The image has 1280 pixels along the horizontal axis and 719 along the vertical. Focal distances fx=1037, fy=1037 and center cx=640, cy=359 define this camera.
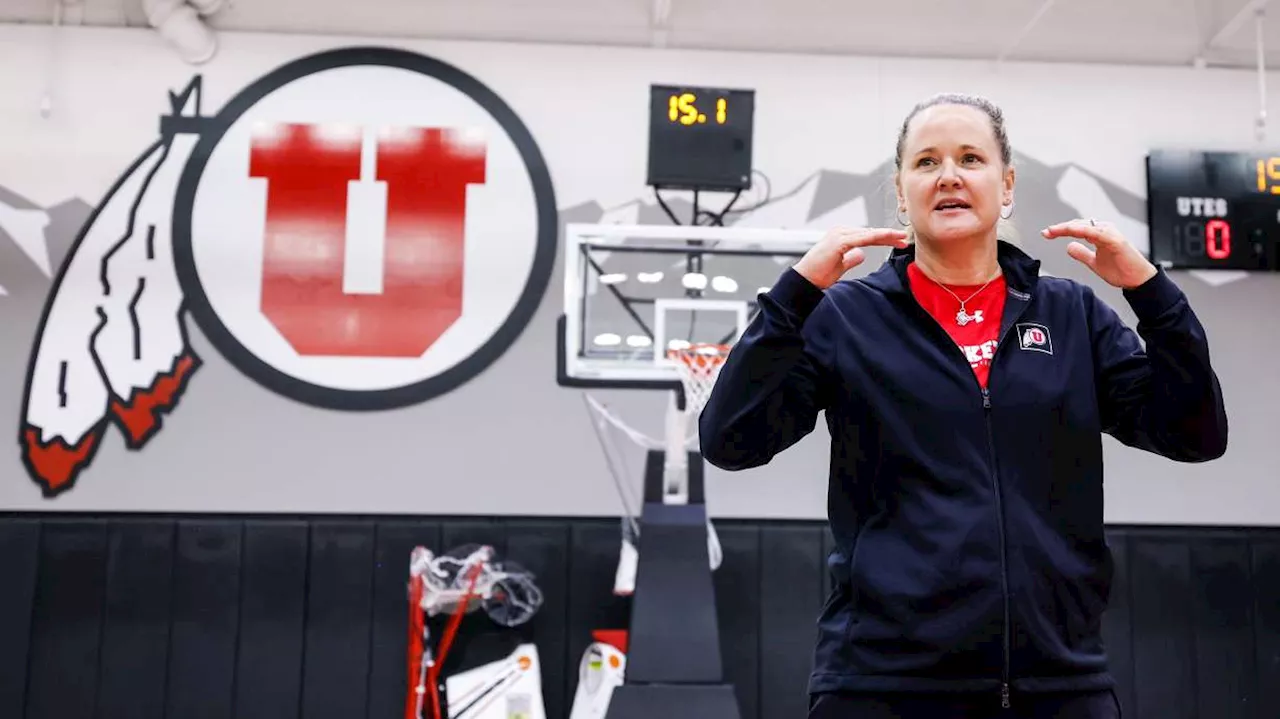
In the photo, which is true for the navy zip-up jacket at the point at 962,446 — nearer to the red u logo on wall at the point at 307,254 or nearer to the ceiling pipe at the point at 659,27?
the red u logo on wall at the point at 307,254

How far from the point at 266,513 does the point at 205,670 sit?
697mm

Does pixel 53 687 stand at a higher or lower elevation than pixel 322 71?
lower

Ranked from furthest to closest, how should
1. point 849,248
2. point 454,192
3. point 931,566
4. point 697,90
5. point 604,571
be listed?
point 454,192 < point 604,571 < point 697,90 < point 849,248 < point 931,566

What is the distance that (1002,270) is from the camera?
1.35 meters

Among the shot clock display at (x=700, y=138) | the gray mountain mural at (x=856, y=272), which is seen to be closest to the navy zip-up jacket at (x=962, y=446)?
the shot clock display at (x=700, y=138)

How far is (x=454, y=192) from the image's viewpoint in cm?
485

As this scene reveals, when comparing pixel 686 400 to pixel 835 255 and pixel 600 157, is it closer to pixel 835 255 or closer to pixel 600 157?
pixel 600 157

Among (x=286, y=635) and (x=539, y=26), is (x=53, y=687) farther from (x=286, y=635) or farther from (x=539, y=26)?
(x=539, y=26)

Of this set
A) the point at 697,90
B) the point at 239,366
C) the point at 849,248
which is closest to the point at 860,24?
the point at 697,90

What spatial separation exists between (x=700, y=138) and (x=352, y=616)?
2.51 metres

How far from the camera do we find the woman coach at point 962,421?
3.64ft

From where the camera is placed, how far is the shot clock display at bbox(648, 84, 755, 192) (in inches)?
164

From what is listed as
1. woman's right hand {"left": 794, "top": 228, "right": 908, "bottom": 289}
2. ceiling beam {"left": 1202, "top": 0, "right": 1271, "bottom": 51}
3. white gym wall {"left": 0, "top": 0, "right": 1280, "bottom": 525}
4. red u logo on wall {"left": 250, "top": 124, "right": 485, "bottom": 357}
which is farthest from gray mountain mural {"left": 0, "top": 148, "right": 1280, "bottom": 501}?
woman's right hand {"left": 794, "top": 228, "right": 908, "bottom": 289}

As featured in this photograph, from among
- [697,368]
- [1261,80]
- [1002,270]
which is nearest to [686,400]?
[697,368]
